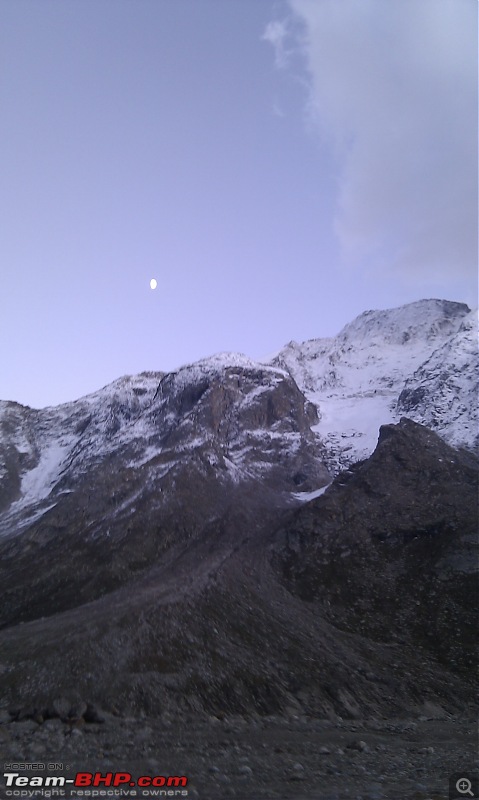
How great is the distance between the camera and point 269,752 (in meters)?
27.6

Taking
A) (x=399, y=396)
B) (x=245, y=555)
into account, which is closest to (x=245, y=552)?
(x=245, y=555)

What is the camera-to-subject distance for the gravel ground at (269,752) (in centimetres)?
2027

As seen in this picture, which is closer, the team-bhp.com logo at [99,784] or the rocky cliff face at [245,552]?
the team-bhp.com logo at [99,784]

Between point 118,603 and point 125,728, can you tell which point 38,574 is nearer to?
point 118,603

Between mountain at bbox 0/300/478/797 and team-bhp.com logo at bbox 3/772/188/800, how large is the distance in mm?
5501

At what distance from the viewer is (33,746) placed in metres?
26.7

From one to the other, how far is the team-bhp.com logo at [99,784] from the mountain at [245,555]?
18.0 ft

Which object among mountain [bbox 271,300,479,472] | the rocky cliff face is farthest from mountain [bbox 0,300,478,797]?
mountain [bbox 271,300,479,472]

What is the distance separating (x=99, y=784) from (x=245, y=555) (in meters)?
56.3

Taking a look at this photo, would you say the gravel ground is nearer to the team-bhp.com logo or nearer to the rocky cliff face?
the team-bhp.com logo

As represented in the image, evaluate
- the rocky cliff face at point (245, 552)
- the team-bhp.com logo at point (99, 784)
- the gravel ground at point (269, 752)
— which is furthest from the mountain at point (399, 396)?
the team-bhp.com logo at point (99, 784)

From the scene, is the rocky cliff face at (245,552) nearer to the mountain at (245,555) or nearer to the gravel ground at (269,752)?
the mountain at (245,555)

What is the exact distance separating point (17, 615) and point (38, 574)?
1129 centimetres

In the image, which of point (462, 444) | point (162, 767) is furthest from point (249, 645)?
point (462, 444)
